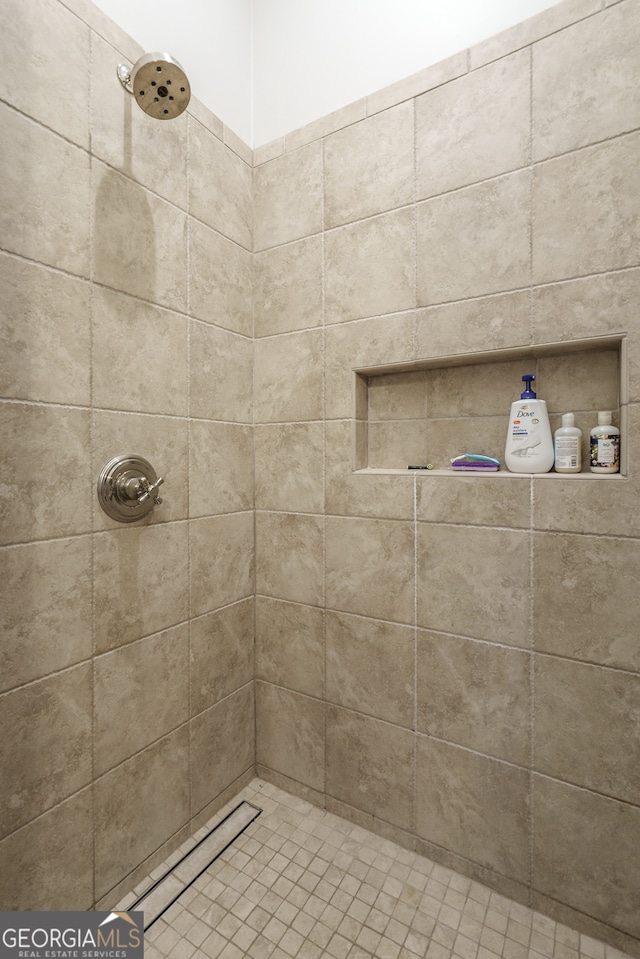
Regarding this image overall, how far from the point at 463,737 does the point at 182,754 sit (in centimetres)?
76

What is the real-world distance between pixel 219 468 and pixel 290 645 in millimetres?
610

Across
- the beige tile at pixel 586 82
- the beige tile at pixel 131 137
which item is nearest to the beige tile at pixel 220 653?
the beige tile at pixel 131 137

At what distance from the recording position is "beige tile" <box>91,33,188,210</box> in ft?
3.29

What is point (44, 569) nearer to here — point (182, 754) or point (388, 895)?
point (182, 754)

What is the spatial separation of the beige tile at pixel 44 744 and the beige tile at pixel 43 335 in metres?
0.60

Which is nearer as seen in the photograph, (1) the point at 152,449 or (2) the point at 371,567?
(1) the point at 152,449

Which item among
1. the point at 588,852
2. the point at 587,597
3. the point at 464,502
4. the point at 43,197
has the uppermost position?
the point at 43,197

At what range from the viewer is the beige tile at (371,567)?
123 cm

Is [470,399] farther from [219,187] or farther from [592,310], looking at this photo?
[219,187]

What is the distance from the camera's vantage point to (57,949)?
901 mm

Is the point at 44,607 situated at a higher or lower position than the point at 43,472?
lower

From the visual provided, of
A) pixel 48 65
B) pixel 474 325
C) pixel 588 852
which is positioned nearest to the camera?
pixel 48 65

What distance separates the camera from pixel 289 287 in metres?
1.41

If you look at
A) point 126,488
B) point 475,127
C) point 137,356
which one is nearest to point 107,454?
point 126,488
